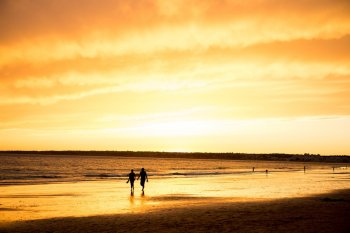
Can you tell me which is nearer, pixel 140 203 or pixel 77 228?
pixel 77 228

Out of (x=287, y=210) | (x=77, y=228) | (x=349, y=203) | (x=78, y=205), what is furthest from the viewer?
(x=78, y=205)

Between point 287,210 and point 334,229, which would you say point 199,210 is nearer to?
point 287,210

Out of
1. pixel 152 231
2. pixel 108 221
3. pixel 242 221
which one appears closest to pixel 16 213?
pixel 108 221

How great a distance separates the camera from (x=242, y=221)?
1836 centimetres

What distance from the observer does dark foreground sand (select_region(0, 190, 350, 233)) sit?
16609mm

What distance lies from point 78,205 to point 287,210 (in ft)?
46.0

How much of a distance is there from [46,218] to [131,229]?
20.6 feet

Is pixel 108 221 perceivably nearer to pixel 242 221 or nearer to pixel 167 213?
pixel 167 213

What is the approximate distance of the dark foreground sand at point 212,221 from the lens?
54.5 feet

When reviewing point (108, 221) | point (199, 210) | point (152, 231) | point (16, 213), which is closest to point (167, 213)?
point (199, 210)

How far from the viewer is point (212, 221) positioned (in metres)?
18.6

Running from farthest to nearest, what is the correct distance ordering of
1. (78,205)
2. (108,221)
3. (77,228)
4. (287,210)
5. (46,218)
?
(78,205) → (287,210) → (46,218) → (108,221) → (77,228)

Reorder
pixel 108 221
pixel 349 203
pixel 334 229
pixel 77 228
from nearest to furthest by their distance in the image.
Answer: pixel 334 229, pixel 77 228, pixel 108 221, pixel 349 203

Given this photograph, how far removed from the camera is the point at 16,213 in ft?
72.8
